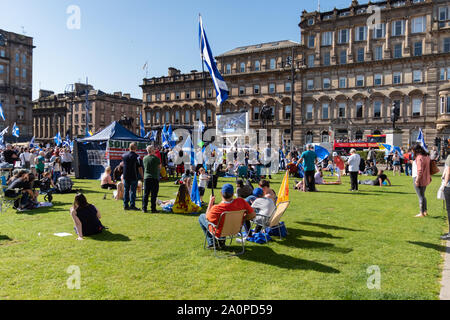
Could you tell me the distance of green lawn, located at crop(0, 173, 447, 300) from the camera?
15.6 feet

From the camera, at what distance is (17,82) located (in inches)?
2921

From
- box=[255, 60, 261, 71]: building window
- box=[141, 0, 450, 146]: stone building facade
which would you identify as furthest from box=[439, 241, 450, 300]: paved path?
box=[255, 60, 261, 71]: building window

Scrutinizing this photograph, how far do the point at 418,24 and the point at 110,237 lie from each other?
2194 inches

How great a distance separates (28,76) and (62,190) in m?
75.0

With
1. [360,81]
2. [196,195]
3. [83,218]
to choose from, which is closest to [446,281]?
[83,218]

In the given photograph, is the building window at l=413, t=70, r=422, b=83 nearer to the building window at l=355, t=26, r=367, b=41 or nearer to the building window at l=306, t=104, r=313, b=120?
the building window at l=355, t=26, r=367, b=41

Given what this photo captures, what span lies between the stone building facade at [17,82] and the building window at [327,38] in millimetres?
61662

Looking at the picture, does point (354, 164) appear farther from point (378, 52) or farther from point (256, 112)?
point (256, 112)

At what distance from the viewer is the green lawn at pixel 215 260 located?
4.75 metres

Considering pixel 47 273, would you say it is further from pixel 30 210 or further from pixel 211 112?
pixel 211 112

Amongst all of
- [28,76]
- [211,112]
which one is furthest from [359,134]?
[28,76]

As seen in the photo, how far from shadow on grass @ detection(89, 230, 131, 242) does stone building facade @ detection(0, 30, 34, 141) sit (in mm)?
73483

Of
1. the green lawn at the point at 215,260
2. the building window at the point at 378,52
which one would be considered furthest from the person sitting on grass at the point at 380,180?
the building window at the point at 378,52

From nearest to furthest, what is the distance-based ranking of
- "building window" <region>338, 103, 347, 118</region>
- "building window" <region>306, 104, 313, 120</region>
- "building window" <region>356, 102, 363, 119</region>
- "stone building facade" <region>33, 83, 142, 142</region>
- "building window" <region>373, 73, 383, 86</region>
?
"building window" <region>373, 73, 383, 86</region> → "building window" <region>356, 102, 363, 119</region> → "building window" <region>338, 103, 347, 118</region> → "building window" <region>306, 104, 313, 120</region> → "stone building facade" <region>33, 83, 142, 142</region>
